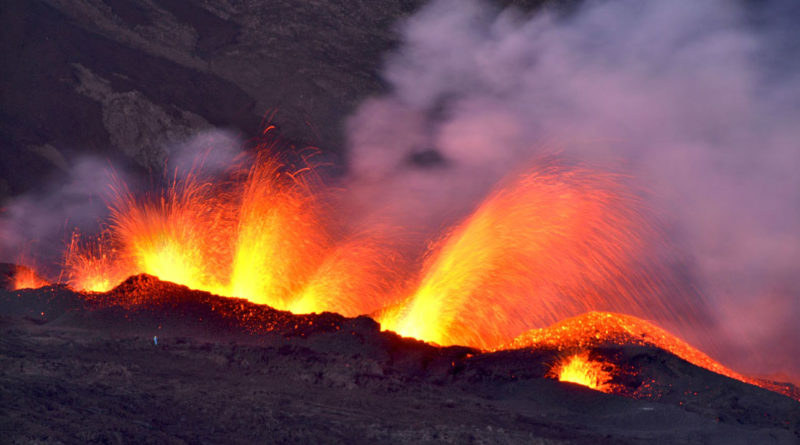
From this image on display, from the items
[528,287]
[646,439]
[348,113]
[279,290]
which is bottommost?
[646,439]

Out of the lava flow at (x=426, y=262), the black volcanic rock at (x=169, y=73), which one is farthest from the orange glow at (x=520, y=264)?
the black volcanic rock at (x=169, y=73)

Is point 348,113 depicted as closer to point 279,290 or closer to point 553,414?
point 279,290

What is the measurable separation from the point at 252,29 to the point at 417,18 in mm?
5144

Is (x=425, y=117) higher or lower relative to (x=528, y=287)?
higher

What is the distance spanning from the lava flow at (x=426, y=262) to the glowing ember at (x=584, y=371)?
19 mm

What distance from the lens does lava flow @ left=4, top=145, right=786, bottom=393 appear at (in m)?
10.2

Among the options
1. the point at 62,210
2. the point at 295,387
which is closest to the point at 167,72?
the point at 62,210

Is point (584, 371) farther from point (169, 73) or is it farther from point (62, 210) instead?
point (169, 73)

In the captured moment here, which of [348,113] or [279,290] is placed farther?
[348,113]

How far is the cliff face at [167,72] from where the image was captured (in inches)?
697

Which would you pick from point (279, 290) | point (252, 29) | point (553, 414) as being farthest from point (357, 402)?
point (252, 29)

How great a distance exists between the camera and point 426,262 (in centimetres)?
1446

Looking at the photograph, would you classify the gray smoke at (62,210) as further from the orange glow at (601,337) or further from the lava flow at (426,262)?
the orange glow at (601,337)

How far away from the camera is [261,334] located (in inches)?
339
